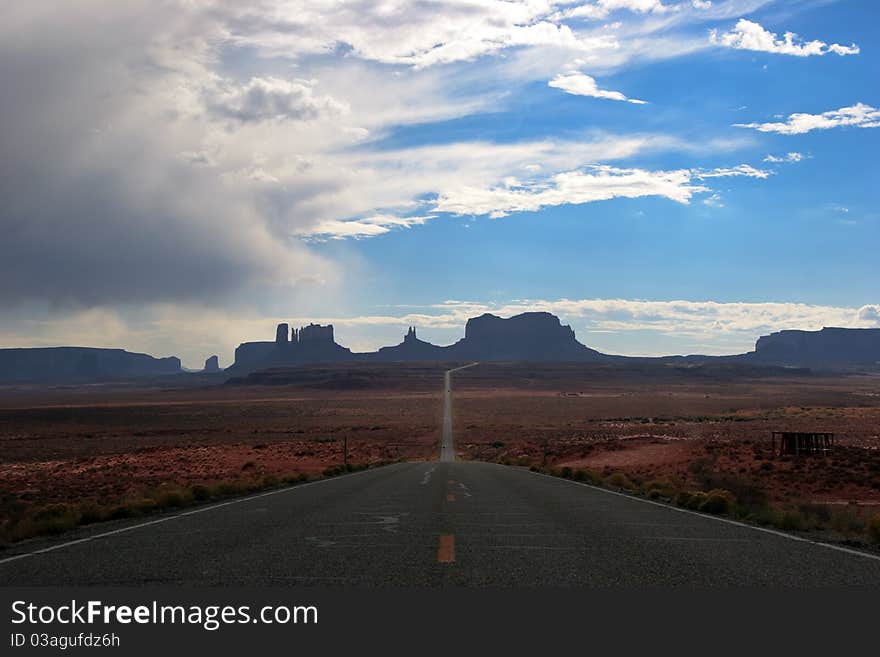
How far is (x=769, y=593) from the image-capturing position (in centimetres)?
749

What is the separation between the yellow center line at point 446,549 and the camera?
9039 mm

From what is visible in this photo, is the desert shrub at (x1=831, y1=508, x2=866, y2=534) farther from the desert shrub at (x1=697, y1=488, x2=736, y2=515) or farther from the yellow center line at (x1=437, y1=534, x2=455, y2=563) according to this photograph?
the yellow center line at (x1=437, y1=534, x2=455, y2=563)

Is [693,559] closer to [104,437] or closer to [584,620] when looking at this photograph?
[584,620]

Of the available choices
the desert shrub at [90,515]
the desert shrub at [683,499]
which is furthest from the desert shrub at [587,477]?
the desert shrub at [90,515]

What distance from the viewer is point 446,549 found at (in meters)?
9.81

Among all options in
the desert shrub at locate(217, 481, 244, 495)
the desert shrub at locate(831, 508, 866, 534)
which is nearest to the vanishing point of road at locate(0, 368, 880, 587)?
the desert shrub at locate(831, 508, 866, 534)

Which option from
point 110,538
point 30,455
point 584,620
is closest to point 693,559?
point 584,620

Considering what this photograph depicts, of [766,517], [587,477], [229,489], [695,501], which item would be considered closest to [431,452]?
[587,477]

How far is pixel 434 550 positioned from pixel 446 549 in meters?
0.17

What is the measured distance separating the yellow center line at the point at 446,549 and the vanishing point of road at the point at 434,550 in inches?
0.6

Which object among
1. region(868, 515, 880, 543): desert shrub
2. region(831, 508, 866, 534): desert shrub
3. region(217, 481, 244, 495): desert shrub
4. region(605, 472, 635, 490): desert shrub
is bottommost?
region(605, 472, 635, 490): desert shrub

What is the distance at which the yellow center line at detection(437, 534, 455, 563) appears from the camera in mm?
9039

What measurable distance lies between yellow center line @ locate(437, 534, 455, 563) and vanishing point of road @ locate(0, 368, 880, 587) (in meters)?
0.02

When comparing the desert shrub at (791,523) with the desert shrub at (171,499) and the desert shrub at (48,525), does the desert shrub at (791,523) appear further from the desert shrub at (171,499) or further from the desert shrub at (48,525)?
the desert shrub at (171,499)
